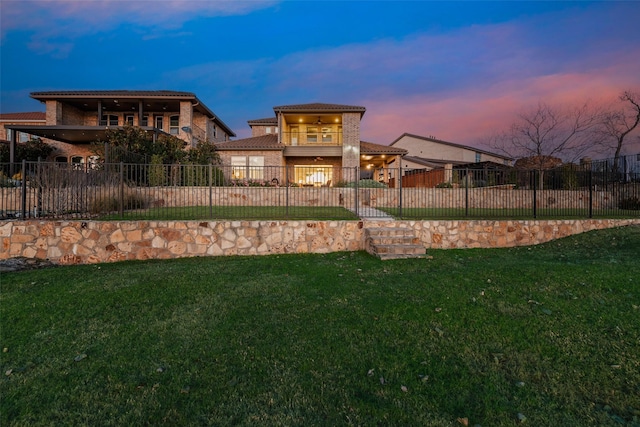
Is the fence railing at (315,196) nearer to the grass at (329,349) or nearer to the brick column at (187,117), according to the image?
the grass at (329,349)

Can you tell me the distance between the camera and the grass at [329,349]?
226 centimetres

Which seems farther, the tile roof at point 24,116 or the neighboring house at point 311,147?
the tile roof at point 24,116

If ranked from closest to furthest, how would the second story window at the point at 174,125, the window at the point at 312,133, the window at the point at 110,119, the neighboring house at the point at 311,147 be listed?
the neighboring house at the point at 311,147, the second story window at the point at 174,125, the window at the point at 110,119, the window at the point at 312,133

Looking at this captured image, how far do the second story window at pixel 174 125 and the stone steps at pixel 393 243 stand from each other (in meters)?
23.6

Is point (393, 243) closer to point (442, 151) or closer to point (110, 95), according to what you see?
point (110, 95)

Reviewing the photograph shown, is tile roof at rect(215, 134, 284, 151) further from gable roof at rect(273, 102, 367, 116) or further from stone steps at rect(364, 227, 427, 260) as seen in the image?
stone steps at rect(364, 227, 427, 260)

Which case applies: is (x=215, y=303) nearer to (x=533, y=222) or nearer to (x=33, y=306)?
(x=33, y=306)

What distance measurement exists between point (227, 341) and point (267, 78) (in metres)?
48.4

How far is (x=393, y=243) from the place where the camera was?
807cm

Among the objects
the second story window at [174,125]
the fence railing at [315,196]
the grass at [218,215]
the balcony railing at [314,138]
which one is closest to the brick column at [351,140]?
the balcony railing at [314,138]

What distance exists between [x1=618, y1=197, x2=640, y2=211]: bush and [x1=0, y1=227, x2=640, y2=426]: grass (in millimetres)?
12011

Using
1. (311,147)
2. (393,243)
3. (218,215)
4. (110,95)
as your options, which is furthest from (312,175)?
(393,243)

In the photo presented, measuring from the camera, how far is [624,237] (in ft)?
26.7

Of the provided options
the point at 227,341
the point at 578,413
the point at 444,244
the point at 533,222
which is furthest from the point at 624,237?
the point at 227,341
